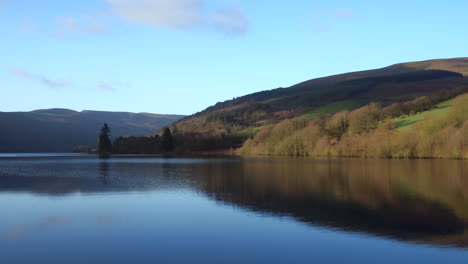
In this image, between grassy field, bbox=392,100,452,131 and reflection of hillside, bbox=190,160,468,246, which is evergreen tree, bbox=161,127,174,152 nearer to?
grassy field, bbox=392,100,452,131

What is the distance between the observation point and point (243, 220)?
2222 cm

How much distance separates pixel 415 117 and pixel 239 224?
97.6m

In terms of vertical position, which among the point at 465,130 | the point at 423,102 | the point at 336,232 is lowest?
the point at 336,232

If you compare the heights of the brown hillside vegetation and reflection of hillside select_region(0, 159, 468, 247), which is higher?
the brown hillside vegetation

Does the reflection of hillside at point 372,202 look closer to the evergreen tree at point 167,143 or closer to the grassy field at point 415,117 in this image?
the grassy field at point 415,117

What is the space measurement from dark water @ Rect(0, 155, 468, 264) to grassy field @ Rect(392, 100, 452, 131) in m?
69.2

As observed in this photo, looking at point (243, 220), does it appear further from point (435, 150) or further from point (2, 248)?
point (435, 150)

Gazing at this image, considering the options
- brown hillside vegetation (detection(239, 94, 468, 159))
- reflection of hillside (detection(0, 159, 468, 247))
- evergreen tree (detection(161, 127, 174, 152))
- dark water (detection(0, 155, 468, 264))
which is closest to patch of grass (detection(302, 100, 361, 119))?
brown hillside vegetation (detection(239, 94, 468, 159))

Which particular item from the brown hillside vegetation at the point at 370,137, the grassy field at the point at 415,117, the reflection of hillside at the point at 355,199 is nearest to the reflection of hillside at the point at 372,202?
the reflection of hillside at the point at 355,199

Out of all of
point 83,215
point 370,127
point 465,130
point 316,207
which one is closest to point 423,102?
point 370,127

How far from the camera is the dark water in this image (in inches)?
625

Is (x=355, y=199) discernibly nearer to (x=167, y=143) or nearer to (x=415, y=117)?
(x=415, y=117)

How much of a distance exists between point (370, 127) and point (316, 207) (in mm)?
87474

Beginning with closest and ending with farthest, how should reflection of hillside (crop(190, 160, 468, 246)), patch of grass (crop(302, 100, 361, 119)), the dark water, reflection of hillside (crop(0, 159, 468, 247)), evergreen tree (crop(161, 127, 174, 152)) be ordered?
1. the dark water
2. reflection of hillside (crop(190, 160, 468, 246))
3. reflection of hillside (crop(0, 159, 468, 247))
4. evergreen tree (crop(161, 127, 174, 152))
5. patch of grass (crop(302, 100, 361, 119))
